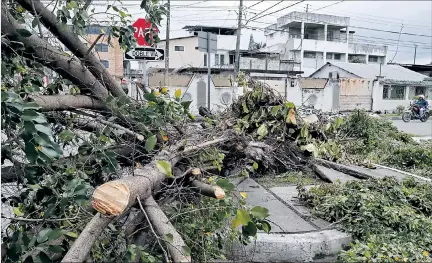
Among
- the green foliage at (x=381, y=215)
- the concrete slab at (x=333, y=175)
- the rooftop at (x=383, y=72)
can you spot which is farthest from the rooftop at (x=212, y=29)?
the green foliage at (x=381, y=215)

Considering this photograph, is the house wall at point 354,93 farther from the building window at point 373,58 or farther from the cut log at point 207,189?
the building window at point 373,58

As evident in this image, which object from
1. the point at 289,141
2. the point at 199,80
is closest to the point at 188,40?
the point at 199,80

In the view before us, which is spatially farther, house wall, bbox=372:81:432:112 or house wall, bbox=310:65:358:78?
house wall, bbox=310:65:358:78

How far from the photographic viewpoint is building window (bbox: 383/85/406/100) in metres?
27.7

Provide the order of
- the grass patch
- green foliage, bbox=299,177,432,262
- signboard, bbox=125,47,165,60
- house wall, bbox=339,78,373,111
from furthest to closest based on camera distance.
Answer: house wall, bbox=339,78,373,111 → the grass patch → signboard, bbox=125,47,165,60 → green foliage, bbox=299,177,432,262

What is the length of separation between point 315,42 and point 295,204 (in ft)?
128

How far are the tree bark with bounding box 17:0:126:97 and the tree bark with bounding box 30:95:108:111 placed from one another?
0.82 ft

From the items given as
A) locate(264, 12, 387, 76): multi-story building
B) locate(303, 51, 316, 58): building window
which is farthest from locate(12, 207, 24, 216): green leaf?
locate(303, 51, 316, 58): building window

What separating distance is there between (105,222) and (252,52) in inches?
1332

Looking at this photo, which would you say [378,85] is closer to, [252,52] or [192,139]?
[252,52]

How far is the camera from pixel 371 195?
4.05m

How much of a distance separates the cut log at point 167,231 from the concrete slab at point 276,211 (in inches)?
47.0

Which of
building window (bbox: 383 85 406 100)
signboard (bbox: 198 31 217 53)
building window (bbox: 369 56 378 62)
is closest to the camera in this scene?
signboard (bbox: 198 31 217 53)

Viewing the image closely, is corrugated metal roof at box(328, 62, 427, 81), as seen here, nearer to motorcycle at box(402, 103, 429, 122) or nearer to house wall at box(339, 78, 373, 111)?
house wall at box(339, 78, 373, 111)
